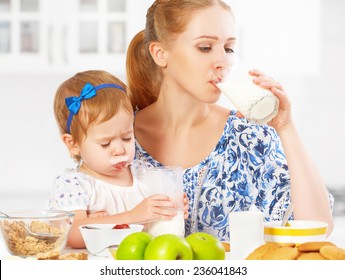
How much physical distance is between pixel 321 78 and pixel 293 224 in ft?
8.11

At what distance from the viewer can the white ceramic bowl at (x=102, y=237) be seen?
148cm

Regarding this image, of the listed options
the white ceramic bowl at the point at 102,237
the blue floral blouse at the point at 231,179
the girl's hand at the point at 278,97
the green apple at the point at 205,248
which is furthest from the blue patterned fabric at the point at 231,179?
the green apple at the point at 205,248

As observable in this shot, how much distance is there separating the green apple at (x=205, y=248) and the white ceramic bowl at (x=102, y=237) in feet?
0.67

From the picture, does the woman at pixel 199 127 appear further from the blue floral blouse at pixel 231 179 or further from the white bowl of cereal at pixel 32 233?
the white bowl of cereal at pixel 32 233

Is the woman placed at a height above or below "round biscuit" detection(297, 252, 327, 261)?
above

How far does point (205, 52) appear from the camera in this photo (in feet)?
6.03

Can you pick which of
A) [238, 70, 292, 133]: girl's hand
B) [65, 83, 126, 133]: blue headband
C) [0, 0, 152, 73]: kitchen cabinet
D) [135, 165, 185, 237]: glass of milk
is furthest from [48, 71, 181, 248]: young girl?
[0, 0, 152, 73]: kitchen cabinet

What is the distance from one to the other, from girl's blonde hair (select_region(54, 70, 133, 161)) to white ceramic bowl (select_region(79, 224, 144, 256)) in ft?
1.18

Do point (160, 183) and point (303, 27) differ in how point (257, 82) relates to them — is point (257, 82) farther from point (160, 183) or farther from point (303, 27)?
point (303, 27)

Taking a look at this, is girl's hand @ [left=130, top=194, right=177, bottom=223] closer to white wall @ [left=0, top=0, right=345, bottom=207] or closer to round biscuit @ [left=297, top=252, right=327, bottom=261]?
round biscuit @ [left=297, top=252, right=327, bottom=261]

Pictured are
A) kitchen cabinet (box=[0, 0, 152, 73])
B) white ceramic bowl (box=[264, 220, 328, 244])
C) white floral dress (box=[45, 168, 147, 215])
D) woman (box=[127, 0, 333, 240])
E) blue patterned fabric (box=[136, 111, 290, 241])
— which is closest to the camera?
white ceramic bowl (box=[264, 220, 328, 244])

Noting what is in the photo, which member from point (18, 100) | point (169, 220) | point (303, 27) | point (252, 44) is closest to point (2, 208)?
point (18, 100)

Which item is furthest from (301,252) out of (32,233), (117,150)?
(117,150)

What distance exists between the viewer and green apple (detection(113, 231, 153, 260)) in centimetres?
129
